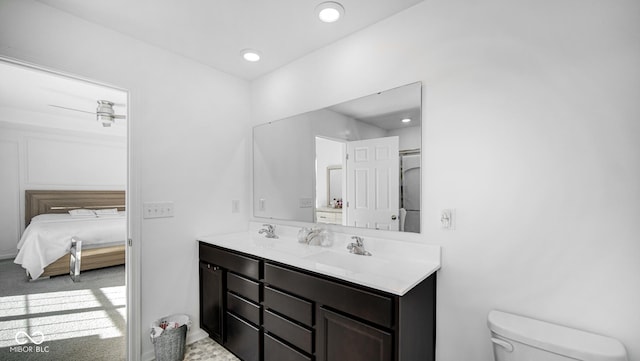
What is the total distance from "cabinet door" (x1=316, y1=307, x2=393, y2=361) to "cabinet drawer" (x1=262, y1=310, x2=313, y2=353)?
81 mm

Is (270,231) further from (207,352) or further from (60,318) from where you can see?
(60,318)

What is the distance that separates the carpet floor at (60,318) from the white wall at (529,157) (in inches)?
106

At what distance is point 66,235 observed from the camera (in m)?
3.64

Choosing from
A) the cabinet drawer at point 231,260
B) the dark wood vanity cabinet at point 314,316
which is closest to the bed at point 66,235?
the cabinet drawer at point 231,260

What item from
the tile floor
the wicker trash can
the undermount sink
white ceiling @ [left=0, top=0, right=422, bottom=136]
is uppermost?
white ceiling @ [left=0, top=0, right=422, bottom=136]

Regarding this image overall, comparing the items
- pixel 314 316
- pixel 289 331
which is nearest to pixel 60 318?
pixel 289 331

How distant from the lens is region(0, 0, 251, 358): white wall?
5.24 ft

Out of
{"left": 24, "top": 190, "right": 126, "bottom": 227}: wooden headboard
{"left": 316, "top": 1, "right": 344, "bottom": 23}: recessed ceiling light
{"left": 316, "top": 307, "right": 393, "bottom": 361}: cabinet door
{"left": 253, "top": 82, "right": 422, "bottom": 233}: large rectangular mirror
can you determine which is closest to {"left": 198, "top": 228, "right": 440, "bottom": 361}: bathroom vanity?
{"left": 316, "top": 307, "right": 393, "bottom": 361}: cabinet door

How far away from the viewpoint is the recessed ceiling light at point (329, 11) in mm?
1570

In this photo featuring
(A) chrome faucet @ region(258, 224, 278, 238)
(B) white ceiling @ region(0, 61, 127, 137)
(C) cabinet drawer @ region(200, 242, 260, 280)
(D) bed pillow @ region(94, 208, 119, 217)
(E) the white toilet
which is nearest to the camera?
→ (E) the white toilet

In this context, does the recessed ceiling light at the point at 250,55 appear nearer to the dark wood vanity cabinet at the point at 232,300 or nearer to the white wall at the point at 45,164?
the dark wood vanity cabinet at the point at 232,300

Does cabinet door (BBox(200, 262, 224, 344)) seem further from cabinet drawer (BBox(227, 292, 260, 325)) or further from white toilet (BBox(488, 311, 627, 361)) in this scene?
white toilet (BBox(488, 311, 627, 361))

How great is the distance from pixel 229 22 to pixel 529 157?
6.62 feet

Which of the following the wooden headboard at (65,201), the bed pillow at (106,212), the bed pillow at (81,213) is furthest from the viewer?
the bed pillow at (106,212)
